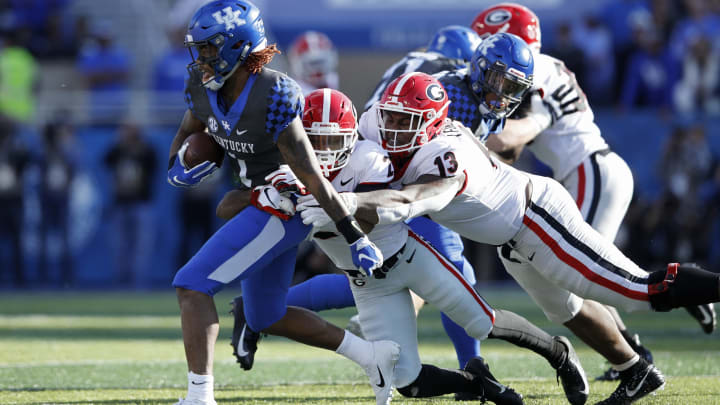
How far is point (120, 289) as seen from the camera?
37.9 ft

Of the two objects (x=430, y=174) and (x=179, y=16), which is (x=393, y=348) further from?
(x=179, y=16)

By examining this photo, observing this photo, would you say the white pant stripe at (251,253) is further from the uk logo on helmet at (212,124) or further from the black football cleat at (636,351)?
the black football cleat at (636,351)

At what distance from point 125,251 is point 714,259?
21.0 ft

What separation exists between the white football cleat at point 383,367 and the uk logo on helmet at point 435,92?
3.30ft

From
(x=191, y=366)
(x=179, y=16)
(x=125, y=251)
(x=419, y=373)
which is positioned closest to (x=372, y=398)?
(x=419, y=373)

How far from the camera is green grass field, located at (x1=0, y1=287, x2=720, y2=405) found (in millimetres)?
4684

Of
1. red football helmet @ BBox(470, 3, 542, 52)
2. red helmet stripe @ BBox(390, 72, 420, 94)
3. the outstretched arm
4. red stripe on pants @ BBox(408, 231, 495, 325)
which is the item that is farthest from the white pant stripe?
red football helmet @ BBox(470, 3, 542, 52)

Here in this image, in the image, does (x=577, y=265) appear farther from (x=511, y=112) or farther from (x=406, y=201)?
(x=511, y=112)

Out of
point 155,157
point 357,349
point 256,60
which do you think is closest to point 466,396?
point 357,349

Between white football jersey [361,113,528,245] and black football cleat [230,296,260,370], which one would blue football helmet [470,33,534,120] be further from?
black football cleat [230,296,260,370]

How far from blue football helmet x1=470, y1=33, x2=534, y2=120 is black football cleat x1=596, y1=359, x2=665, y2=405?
4.26 feet

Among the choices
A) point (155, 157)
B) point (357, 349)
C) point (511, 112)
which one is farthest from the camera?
point (155, 157)

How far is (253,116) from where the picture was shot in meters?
4.03

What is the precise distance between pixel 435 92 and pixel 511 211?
1.89 feet
